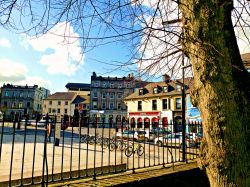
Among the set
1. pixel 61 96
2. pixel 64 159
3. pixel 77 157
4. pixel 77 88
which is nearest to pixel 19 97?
pixel 61 96

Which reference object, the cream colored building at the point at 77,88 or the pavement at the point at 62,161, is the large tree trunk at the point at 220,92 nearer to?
the pavement at the point at 62,161

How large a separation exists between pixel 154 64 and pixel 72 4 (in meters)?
1.63

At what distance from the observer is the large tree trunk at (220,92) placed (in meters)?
2.24

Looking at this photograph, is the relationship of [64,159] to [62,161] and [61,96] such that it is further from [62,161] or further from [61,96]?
[61,96]

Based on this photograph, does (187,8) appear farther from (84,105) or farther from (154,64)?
(84,105)

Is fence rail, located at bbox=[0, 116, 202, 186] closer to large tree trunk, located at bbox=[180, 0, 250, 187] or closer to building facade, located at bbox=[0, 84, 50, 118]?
large tree trunk, located at bbox=[180, 0, 250, 187]

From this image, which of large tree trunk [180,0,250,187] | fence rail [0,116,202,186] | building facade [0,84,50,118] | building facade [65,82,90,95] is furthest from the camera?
building facade [65,82,90,95]

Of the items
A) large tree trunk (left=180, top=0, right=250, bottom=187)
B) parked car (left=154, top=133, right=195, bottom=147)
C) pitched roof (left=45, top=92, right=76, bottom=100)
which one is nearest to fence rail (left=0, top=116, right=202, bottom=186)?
parked car (left=154, top=133, right=195, bottom=147)

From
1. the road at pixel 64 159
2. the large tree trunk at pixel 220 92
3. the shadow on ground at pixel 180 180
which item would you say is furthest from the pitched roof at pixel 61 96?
the large tree trunk at pixel 220 92

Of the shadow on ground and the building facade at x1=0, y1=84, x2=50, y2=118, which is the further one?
the building facade at x1=0, y1=84, x2=50, y2=118

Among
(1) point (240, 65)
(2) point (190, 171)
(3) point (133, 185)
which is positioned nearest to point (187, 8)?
(1) point (240, 65)

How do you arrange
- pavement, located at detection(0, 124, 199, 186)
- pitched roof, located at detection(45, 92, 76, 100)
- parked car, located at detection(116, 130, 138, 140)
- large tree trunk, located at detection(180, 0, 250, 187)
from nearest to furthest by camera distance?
large tree trunk, located at detection(180, 0, 250, 187)
pavement, located at detection(0, 124, 199, 186)
parked car, located at detection(116, 130, 138, 140)
pitched roof, located at detection(45, 92, 76, 100)

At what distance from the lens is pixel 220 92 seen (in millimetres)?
2285

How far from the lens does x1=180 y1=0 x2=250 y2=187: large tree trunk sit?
224 centimetres
